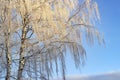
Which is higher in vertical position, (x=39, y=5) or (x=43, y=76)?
(x=39, y=5)

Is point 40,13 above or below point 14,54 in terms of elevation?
above


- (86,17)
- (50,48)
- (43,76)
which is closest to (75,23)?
(86,17)

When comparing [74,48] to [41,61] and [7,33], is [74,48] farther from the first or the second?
[7,33]

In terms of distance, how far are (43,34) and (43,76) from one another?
1179mm

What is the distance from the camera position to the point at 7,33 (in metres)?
10.1

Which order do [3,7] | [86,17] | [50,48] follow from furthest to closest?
[86,17] < [50,48] < [3,7]

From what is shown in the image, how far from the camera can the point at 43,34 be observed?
34.4ft

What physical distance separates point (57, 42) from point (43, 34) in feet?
2.26

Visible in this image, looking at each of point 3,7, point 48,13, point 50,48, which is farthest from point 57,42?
point 3,7

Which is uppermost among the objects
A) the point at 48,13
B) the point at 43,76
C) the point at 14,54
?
the point at 48,13

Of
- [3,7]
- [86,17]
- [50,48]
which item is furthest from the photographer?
[86,17]

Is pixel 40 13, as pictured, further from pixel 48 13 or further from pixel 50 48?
pixel 50 48

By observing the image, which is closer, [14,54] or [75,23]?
[14,54]

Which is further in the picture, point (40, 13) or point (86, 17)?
point (86, 17)
